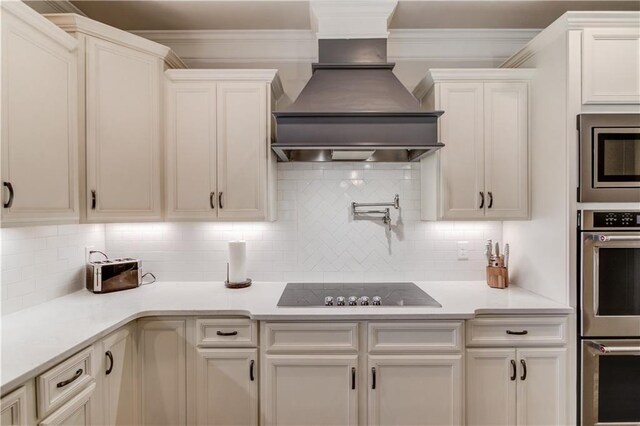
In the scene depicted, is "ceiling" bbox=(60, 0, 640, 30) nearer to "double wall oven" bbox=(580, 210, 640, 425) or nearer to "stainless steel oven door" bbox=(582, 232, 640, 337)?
"double wall oven" bbox=(580, 210, 640, 425)

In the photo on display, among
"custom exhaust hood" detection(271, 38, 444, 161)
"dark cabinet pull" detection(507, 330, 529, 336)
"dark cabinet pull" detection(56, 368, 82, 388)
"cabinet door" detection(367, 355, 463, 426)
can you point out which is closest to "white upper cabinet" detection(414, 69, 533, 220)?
"custom exhaust hood" detection(271, 38, 444, 161)

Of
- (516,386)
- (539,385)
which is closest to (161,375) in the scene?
(516,386)

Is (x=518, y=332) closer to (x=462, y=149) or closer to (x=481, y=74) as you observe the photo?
(x=462, y=149)

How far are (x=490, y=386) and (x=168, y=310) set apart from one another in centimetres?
185

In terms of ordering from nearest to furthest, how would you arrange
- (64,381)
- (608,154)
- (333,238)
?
(64,381), (608,154), (333,238)

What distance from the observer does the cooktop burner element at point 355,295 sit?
2.09m

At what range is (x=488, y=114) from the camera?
2283 millimetres

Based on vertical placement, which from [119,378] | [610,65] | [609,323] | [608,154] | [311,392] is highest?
[610,65]

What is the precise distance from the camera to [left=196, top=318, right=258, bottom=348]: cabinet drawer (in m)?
1.96

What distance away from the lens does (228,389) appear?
1954 mm

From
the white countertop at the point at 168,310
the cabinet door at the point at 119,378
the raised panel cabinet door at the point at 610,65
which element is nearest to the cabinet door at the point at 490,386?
the white countertop at the point at 168,310

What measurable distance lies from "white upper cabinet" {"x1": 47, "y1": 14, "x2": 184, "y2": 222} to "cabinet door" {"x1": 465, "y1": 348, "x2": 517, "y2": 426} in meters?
2.11

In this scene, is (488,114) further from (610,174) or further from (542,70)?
(610,174)

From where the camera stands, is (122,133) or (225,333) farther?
(122,133)
